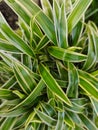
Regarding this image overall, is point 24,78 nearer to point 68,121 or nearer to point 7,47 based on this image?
point 7,47

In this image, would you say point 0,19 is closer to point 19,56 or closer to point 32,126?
point 19,56

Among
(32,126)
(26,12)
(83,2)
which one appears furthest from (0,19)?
(32,126)

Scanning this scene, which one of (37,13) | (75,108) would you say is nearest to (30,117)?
(75,108)

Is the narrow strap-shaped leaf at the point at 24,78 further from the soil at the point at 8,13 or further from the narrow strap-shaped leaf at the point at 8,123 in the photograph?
the soil at the point at 8,13

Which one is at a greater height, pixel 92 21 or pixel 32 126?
pixel 92 21

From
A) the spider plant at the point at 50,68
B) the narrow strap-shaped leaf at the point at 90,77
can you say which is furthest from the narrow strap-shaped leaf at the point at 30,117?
the narrow strap-shaped leaf at the point at 90,77

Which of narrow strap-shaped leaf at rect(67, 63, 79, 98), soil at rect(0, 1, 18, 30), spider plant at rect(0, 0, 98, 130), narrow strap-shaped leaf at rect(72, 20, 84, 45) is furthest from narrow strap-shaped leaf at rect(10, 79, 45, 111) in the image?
soil at rect(0, 1, 18, 30)

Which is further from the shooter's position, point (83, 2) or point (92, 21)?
point (92, 21)
